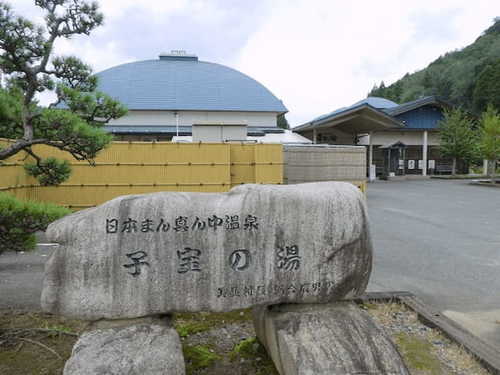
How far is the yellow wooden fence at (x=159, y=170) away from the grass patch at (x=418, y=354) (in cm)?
884

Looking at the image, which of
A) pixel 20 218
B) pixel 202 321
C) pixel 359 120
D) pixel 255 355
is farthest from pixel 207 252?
pixel 359 120

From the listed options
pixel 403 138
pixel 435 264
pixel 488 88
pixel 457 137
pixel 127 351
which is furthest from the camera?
pixel 488 88

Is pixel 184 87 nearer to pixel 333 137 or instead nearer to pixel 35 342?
pixel 333 137

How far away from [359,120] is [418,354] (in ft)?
71.7

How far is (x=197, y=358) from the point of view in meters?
4.09

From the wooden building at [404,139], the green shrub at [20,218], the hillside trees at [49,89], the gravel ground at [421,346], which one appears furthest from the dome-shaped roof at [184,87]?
the gravel ground at [421,346]

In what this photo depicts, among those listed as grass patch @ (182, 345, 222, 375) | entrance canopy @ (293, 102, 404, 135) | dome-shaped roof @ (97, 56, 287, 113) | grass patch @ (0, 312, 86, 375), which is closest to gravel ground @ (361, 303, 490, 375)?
grass patch @ (182, 345, 222, 375)

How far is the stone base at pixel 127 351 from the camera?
3014mm

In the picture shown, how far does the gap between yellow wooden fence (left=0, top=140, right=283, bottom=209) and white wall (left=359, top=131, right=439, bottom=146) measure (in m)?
18.0

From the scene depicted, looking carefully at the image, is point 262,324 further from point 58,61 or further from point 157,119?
point 157,119

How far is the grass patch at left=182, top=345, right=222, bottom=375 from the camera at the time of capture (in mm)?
3961

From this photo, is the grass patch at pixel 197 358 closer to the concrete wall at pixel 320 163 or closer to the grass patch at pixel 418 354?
the grass patch at pixel 418 354

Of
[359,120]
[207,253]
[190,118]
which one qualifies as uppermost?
[190,118]

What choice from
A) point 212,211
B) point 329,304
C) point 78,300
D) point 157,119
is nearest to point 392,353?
point 329,304
